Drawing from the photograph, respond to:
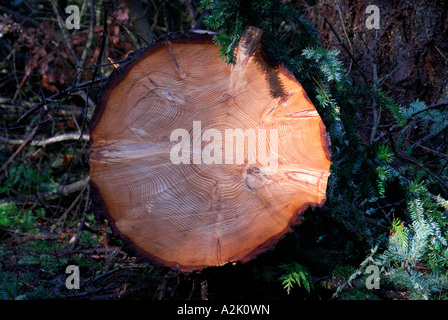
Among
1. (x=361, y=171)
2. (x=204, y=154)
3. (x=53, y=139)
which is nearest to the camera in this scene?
(x=204, y=154)

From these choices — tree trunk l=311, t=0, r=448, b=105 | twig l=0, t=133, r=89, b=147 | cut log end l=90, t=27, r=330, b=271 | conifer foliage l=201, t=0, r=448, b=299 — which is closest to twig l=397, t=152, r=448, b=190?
conifer foliage l=201, t=0, r=448, b=299

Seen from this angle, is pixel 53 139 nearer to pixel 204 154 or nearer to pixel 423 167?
pixel 204 154

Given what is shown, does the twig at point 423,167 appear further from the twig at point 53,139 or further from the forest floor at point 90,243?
the twig at point 53,139

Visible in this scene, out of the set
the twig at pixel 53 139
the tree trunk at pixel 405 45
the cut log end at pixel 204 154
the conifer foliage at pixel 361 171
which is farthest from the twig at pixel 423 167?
the twig at pixel 53 139

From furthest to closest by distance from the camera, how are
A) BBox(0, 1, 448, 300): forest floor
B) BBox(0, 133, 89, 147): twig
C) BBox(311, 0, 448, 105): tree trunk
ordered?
BBox(0, 133, 89, 147): twig
BBox(311, 0, 448, 105): tree trunk
BBox(0, 1, 448, 300): forest floor

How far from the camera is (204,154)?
1.64m

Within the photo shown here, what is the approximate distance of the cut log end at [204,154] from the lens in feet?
5.13

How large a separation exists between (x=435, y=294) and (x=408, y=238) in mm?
353

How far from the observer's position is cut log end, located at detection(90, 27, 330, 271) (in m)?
1.56

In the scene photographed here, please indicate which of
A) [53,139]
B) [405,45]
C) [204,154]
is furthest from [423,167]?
[53,139]

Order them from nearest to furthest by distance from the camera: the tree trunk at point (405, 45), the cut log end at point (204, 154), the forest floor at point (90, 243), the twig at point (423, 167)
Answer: the cut log end at point (204, 154) < the forest floor at point (90, 243) < the twig at point (423, 167) < the tree trunk at point (405, 45)

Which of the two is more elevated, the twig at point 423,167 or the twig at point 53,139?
the twig at point 53,139

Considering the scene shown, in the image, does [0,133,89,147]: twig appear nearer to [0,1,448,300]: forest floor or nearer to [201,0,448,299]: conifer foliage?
[0,1,448,300]: forest floor

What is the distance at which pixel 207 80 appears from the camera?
1.65 m
